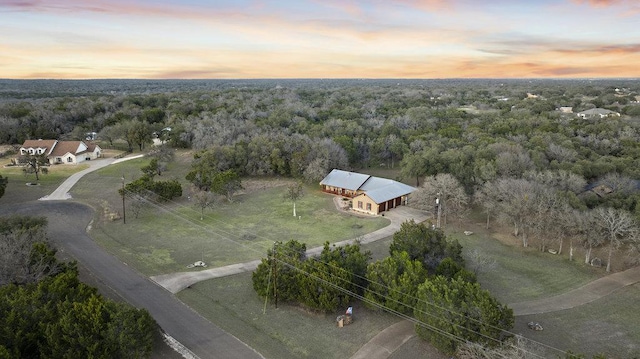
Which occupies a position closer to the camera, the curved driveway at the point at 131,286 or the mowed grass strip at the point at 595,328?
the curved driveway at the point at 131,286

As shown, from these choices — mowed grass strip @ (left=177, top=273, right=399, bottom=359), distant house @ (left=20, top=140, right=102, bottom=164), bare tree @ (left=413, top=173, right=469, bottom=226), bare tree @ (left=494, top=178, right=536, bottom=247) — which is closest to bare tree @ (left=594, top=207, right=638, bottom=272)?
bare tree @ (left=494, top=178, right=536, bottom=247)

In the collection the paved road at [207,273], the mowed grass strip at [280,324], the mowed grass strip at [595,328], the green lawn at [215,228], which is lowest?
the mowed grass strip at [280,324]

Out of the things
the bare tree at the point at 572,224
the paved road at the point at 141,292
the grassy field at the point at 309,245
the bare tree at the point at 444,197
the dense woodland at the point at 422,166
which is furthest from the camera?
the bare tree at the point at 444,197

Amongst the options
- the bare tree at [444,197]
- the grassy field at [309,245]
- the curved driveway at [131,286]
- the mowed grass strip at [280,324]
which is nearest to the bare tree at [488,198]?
the bare tree at [444,197]

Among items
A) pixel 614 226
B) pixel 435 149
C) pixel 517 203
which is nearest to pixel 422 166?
pixel 435 149

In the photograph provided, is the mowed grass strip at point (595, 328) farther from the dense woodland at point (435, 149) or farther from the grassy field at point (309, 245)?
the dense woodland at point (435, 149)

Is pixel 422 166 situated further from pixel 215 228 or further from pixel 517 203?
pixel 215 228

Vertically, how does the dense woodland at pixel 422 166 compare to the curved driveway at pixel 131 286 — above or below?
above
